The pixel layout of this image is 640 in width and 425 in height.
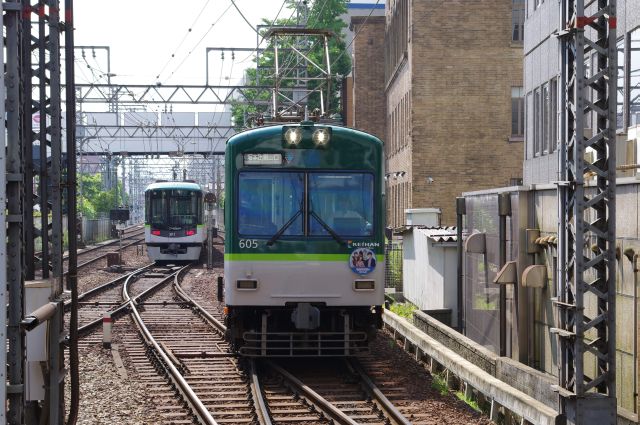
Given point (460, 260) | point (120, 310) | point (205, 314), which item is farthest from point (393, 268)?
point (460, 260)

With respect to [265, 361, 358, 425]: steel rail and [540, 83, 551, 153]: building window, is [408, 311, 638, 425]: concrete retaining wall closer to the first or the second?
[265, 361, 358, 425]: steel rail

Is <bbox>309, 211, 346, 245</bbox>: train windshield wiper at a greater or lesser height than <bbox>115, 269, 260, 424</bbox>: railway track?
greater

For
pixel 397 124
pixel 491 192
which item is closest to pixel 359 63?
pixel 397 124

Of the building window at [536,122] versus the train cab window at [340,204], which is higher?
the building window at [536,122]

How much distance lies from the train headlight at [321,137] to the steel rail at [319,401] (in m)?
2.90

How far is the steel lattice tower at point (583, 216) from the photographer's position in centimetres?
877

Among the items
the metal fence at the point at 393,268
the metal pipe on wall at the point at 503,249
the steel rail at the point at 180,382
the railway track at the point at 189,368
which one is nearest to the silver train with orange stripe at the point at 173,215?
the metal fence at the point at 393,268

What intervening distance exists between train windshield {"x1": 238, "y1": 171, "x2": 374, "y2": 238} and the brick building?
20.2m

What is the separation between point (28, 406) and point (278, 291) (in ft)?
15.3

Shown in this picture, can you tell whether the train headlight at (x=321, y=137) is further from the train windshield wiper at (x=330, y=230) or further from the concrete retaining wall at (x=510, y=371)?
the concrete retaining wall at (x=510, y=371)

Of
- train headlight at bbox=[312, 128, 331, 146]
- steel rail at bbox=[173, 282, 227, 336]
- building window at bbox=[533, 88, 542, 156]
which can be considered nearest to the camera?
train headlight at bbox=[312, 128, 331, 146]

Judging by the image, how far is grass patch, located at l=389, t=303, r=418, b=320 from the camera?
20462 mm

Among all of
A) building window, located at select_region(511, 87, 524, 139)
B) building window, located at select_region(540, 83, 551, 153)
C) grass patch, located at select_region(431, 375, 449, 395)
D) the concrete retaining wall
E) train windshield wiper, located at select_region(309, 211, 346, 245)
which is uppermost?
building window, located at select_region(511, 87, 524, 139)

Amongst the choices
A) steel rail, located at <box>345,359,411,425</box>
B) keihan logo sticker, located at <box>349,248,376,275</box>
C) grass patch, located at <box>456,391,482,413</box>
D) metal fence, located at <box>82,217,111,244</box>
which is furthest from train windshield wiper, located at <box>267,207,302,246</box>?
metal fence, located at <box>82,217,111,244</box>
